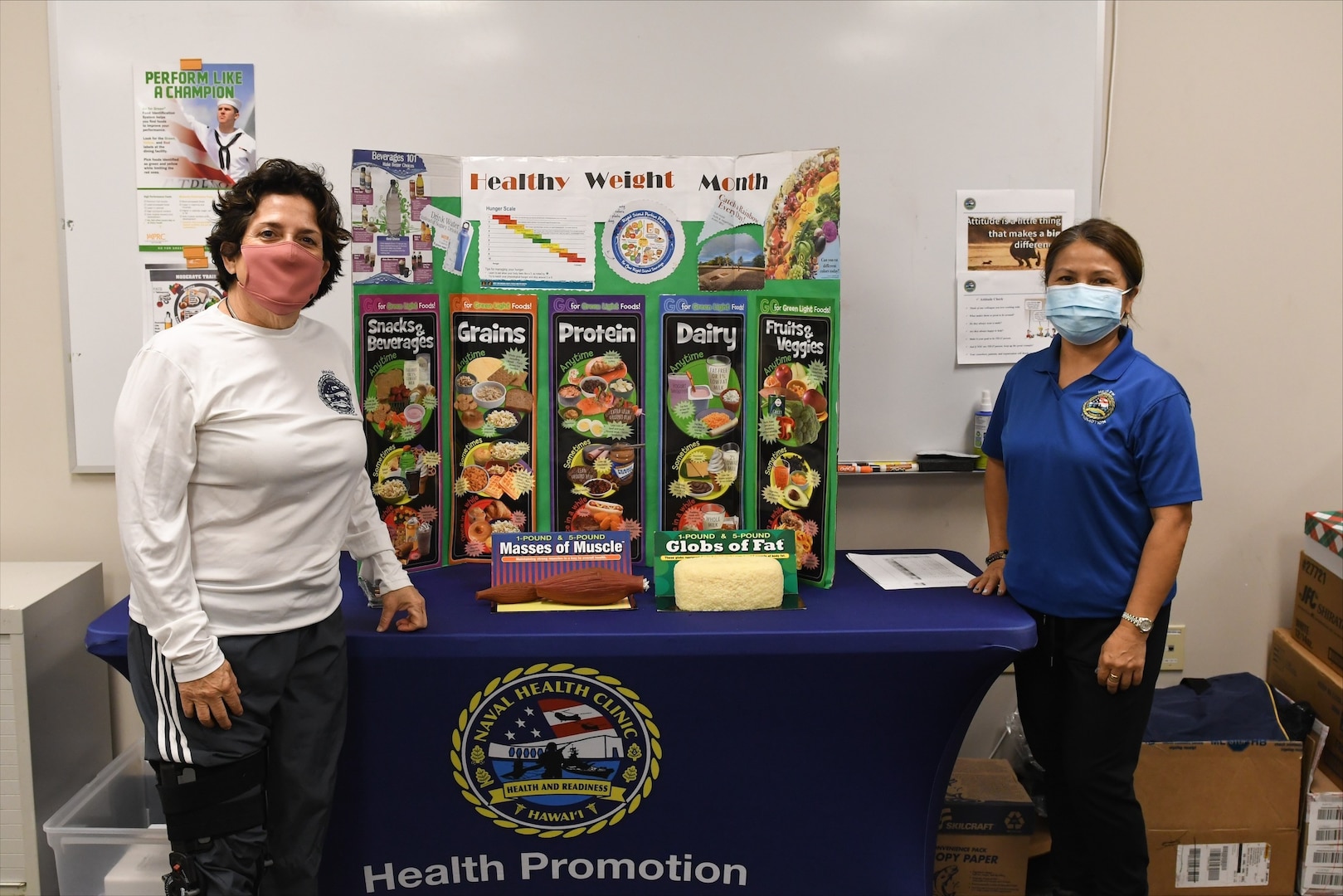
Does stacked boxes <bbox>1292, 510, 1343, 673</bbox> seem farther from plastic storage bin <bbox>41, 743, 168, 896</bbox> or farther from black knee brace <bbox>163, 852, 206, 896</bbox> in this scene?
plastic storage bin <bbox>41, 743, 168, 896</bbox>

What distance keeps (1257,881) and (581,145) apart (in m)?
2.70

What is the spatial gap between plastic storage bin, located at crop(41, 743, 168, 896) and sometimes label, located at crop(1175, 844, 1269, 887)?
2.57 m

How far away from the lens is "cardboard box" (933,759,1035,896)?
2.20 meters

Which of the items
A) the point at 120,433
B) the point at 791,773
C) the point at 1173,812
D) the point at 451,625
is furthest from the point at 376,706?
the point at 1173,812

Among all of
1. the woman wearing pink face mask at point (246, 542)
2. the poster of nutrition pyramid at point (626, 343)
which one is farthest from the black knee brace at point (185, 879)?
the poster of nutrition pyramid at point (626, 343)

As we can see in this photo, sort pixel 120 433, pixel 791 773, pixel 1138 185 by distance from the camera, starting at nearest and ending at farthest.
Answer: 1. pixel 120 433
2. pixel 791 773
3. pixel 1138 185

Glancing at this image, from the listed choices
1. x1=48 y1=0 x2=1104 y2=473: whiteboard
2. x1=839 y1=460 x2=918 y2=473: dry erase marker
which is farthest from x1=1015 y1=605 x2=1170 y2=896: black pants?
x1=48 y1=0 x2=1104 y2=473: whiteboard

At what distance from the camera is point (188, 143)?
2.34 meters

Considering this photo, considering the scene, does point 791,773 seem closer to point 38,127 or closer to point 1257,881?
point 1257,881

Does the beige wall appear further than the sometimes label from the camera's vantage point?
Yes

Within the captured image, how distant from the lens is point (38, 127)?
2352 millimetres

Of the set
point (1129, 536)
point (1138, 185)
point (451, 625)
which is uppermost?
point (1138, 185)

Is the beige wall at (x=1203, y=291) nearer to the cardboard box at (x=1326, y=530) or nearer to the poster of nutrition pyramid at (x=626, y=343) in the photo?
the cardboard box at (x=1326, y=530)

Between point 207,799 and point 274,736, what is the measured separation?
0.14m
